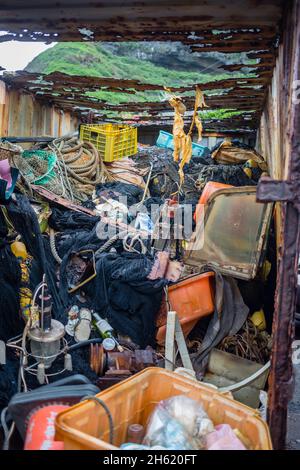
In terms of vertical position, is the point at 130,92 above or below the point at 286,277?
above

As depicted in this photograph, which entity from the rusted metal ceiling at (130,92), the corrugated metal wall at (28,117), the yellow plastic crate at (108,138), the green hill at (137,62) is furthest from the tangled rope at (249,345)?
the green hill at (137,62)

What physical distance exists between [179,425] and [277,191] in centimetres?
154

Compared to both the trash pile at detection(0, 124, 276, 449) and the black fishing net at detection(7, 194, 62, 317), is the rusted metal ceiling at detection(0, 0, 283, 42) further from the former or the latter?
the black fishing net at detection(7, 194, 62, 317)

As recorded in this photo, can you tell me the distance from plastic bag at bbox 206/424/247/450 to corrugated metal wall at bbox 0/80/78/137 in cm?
800

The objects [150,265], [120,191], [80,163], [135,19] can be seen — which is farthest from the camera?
[80,163]

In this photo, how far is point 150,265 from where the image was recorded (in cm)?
583

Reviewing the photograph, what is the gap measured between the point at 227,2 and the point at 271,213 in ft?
9.01

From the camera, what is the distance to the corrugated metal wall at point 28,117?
350 inches

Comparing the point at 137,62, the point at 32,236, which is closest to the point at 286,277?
the point at 32,236

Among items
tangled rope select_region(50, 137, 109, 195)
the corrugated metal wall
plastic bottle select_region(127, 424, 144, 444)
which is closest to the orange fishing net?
tangled rope select_region(50, 137, 109, 195)

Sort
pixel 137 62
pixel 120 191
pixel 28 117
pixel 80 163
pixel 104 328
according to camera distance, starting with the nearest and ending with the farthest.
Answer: pixel 104 328
pixel 120 191
pixel 80 163
pixel 28 117
pixel 137 62

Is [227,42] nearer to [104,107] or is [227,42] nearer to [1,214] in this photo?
[1,214]

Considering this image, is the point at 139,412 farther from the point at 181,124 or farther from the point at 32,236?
the point at 181,124

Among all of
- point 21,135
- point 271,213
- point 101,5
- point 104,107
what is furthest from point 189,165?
point 101,5
